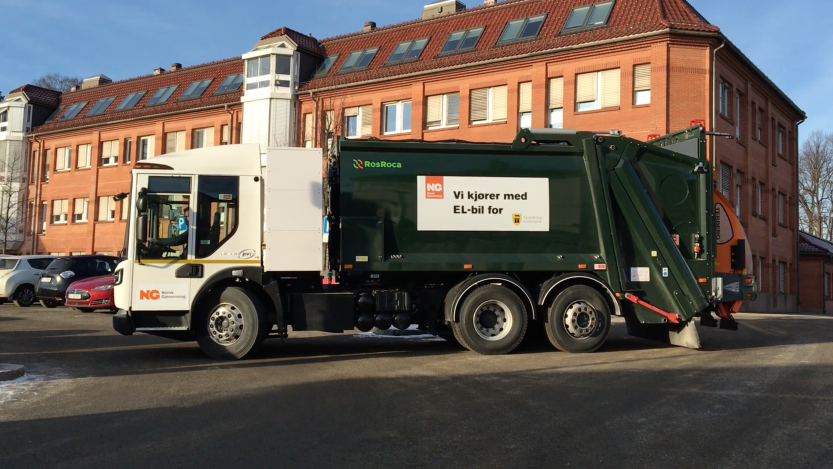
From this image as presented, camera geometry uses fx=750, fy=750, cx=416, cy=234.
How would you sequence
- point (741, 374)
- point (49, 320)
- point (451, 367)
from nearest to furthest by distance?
point (741, 374), point (451, 367), point (49, 320)

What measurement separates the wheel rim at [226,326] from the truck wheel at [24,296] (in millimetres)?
16153

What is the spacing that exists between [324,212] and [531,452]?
20.2 feet

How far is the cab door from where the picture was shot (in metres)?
10.8

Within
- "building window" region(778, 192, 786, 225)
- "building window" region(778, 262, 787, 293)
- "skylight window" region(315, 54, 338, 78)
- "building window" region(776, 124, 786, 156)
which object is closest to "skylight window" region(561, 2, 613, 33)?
"skylight window" region(315, 54, 338, 78)

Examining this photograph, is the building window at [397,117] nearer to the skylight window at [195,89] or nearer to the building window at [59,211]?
the skylight window at [195,89]

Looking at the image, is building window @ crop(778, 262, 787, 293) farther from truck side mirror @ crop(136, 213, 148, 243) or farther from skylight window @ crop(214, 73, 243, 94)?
truck side mirror @ crop(136, 213, 148, 243)

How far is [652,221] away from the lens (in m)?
11.9

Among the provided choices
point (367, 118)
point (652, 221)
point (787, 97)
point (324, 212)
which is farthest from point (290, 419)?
point (787, 97)

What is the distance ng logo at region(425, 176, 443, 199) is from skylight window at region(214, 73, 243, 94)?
2870 centimetres

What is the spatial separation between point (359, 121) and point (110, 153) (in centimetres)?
1760

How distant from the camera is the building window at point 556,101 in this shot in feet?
93.2

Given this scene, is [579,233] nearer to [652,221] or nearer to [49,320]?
[652,221]

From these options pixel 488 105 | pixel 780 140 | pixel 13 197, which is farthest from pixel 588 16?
pixel 13 197

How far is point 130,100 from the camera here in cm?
4338
